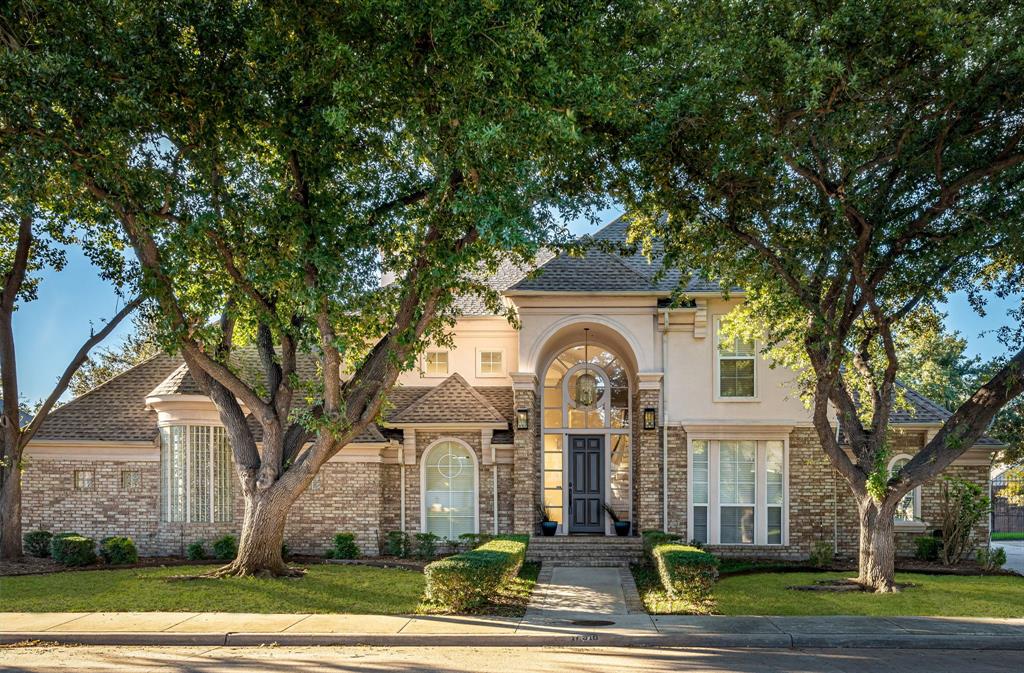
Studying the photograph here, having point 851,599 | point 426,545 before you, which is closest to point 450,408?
point 426,545

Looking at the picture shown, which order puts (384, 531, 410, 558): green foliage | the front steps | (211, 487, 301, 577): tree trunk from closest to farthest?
(211, 487, 301, 577): tree trunk, the front steps, (384, 531, 410, 558): green foliage

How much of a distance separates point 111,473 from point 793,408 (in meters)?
16.1

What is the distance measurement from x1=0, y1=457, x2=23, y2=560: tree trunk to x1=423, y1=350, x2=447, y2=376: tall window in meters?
9.53

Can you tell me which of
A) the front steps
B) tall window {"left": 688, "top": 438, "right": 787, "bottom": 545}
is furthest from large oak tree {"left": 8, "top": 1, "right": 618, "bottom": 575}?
tall window {"left": 688, "top": 438, "right": 787, "bottom": 545}

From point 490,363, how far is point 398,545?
5249 millimetres

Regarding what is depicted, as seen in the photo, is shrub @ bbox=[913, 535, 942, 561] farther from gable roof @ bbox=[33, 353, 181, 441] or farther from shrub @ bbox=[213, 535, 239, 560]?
gable roof @ bbox=[33, 353, 181, 441]

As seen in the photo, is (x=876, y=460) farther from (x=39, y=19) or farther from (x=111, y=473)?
(x=111, y=473)

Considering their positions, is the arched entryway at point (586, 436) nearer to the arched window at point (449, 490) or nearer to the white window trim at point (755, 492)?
the white window trim at point (755, 492)

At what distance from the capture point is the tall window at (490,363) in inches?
886

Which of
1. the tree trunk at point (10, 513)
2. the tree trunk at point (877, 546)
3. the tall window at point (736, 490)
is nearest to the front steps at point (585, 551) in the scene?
the tall window at point (736, 490)

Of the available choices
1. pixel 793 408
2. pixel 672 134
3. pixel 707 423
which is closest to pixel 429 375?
pixel 707 423

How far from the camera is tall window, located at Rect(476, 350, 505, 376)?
22500 mm

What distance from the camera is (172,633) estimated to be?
11.1 meters

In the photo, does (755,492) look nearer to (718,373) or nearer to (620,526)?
(718,373)
